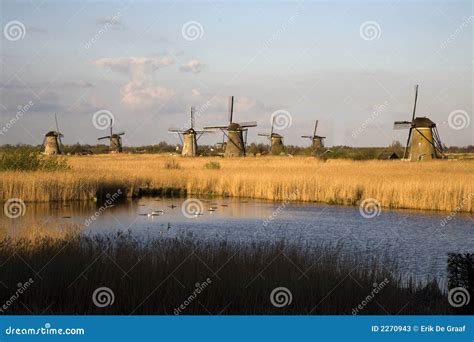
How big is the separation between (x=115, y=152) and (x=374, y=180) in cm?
5257

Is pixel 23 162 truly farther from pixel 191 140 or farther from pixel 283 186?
pixel 191 140

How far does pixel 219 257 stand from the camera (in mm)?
8852

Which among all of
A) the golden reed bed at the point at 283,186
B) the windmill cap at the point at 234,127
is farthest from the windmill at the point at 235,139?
the golden reed bed at the point at 283,186

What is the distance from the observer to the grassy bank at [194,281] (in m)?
7.17

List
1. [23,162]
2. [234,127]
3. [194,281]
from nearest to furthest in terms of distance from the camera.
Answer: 1. [194,281]
2. [23,162]
3. [234,127]

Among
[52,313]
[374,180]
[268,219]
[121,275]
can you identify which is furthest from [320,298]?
[374,180]

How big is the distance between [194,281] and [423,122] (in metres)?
37.2

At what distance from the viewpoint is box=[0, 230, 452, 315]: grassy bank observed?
7172 mm

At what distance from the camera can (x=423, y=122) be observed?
42156 mm

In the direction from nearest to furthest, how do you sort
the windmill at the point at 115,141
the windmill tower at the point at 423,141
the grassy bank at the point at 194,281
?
the grassy bank at the point at 194,281
the windmill tower at the point at 423,141
the windmill at the point at 115,141

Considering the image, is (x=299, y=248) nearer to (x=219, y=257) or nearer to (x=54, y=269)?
(x=219, y=257)

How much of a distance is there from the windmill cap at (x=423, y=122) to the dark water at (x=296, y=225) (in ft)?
75.7

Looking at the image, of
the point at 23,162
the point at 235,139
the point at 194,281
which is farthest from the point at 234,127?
the point at 194,281

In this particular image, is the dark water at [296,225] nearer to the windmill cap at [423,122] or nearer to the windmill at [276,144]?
the windmill cap at [423,122]
